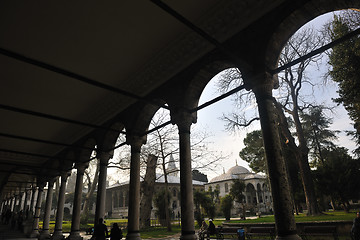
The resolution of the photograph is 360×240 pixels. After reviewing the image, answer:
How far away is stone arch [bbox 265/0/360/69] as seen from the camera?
14.2ft

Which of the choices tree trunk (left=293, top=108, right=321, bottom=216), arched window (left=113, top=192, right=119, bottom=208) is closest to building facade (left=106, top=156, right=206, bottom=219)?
arched window (left=113, top=192, right=119, bottom=208)

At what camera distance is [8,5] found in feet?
15.6

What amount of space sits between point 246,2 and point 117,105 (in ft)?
19.1

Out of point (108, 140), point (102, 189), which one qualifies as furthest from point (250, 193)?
point (102, 189)

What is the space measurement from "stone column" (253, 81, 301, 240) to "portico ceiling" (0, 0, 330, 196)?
1735 millimetres

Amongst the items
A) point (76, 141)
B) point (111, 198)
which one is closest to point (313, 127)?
point (76, 141)

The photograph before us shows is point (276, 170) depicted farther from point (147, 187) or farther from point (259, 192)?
point (259, 192)

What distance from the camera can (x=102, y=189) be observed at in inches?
348

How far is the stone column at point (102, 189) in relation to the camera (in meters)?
8.41

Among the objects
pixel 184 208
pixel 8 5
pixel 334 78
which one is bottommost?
pixel 184 208

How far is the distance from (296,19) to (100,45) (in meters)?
4.70

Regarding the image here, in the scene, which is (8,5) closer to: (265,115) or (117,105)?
(117,105)

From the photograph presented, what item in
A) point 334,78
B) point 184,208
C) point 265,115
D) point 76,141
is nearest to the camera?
point 265,115

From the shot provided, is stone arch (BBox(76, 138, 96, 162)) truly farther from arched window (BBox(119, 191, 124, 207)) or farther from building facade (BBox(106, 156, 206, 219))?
arched window (BBox(119, 191, 124, 207))
